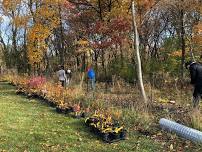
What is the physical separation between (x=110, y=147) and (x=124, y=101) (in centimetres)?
625

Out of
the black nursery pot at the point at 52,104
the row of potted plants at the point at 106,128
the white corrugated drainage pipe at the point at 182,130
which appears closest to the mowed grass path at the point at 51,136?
the row of potted plants at the point at 106,128

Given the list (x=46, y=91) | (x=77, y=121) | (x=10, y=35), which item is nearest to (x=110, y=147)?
(x=77, y=121)

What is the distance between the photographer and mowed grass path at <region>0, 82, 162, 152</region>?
1024 centimetres

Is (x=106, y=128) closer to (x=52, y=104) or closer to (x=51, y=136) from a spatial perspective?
(x=51, y=136)

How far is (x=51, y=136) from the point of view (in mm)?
11281

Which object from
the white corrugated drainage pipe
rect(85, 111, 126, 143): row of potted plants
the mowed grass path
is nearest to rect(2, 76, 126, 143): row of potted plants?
rect(85, 111, 126, 143): row of potted plants

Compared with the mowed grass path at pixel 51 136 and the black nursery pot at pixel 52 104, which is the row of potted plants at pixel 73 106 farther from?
the mowed grass path at pixel 51 136

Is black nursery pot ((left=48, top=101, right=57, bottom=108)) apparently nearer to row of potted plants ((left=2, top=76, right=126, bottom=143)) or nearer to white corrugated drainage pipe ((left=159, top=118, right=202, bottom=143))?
row of potted plants ((left=2, top=76, right=126, bottom=143))

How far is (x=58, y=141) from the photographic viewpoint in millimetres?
10797

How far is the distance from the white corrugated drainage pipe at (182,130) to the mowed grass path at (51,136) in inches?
31.0

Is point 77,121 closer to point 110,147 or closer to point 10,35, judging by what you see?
point 110,147

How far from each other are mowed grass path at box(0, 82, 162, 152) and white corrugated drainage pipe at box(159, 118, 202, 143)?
0.79 m

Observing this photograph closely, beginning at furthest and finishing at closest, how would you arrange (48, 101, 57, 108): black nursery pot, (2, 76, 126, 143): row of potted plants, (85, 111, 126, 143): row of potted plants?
(48, 101, 57, 108): black nursery pot, (2, 76, 126, 143): row of potted plants, (85, 111, 126, 143): row of potted plants

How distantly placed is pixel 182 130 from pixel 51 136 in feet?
11.2
